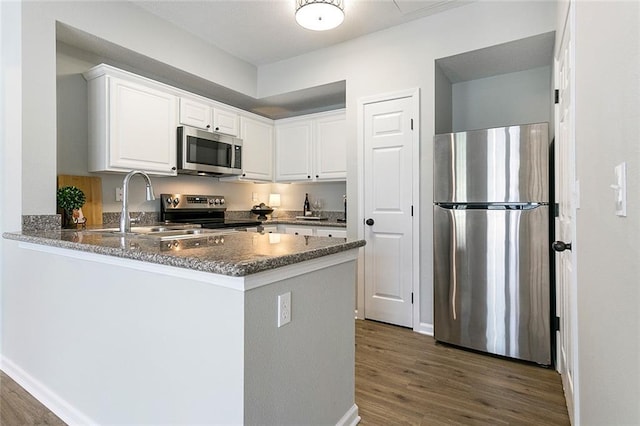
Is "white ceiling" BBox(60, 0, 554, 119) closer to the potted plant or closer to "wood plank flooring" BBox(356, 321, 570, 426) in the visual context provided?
the potted plant

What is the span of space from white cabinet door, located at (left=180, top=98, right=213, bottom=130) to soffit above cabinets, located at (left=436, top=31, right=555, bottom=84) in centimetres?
228

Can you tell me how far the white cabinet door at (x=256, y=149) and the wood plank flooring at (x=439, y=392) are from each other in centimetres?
241

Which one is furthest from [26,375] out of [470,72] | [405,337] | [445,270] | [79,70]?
[470,72]

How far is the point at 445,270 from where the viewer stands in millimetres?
2730

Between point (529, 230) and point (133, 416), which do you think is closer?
point (133, 416)

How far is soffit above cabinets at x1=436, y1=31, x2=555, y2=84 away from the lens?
2705 mm

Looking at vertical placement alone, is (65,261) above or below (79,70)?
below

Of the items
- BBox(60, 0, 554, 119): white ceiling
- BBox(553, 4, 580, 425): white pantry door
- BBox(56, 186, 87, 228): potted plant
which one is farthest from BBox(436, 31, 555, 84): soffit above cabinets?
BBox(56, 186, 87, 228): potted plant

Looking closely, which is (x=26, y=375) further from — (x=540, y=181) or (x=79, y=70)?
(x=540, y=181)

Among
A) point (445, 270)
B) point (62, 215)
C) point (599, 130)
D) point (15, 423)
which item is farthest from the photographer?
point (445, 270)

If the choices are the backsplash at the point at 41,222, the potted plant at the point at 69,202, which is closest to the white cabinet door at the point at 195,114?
the potted plant at the point at 69,202

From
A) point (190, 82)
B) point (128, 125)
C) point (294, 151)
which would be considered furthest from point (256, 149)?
point (128, 125)

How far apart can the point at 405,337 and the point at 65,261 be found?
2.46 meters

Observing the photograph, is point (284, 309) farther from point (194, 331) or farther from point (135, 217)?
point (135, 217)
